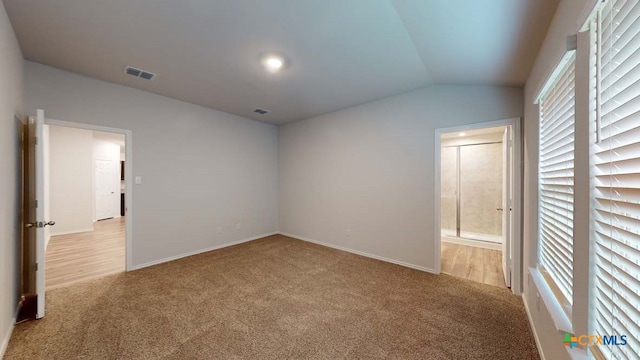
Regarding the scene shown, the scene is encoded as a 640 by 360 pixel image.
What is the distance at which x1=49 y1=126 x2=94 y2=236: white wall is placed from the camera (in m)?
5.30

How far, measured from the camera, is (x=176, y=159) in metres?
3.79

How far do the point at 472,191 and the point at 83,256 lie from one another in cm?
761

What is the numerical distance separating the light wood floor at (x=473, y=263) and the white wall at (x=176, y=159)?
3.75 m

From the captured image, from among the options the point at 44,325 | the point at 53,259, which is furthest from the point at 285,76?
the point at 53,259

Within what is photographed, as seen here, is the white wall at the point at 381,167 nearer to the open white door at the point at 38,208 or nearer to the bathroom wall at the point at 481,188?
the bathroom wall at the point at 481,188

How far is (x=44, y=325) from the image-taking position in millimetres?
2066

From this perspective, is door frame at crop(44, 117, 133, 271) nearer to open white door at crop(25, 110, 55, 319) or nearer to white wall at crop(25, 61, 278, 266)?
white wall at crop(25, 61, 278, 266)

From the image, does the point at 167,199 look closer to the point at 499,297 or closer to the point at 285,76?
the point at 285,76

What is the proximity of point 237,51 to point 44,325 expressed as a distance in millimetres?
3163

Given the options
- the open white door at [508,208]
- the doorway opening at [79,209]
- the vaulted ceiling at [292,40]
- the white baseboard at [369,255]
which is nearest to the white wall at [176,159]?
the vaulted ceiling at [292,40]

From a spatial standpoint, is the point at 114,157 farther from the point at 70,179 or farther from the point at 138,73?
the point at 138,73

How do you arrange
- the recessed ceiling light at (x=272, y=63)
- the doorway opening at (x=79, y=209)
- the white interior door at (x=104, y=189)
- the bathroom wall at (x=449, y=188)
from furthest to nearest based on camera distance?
the white interior door at (x=104, y=189)
the bathroom wall at (x=449, y=188)
the doorway opening at (x=79, y=209)
the recessed ceiling light at (x=272, y=63)

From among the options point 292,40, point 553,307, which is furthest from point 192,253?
point 553,307

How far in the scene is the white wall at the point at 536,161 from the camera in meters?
1.07
